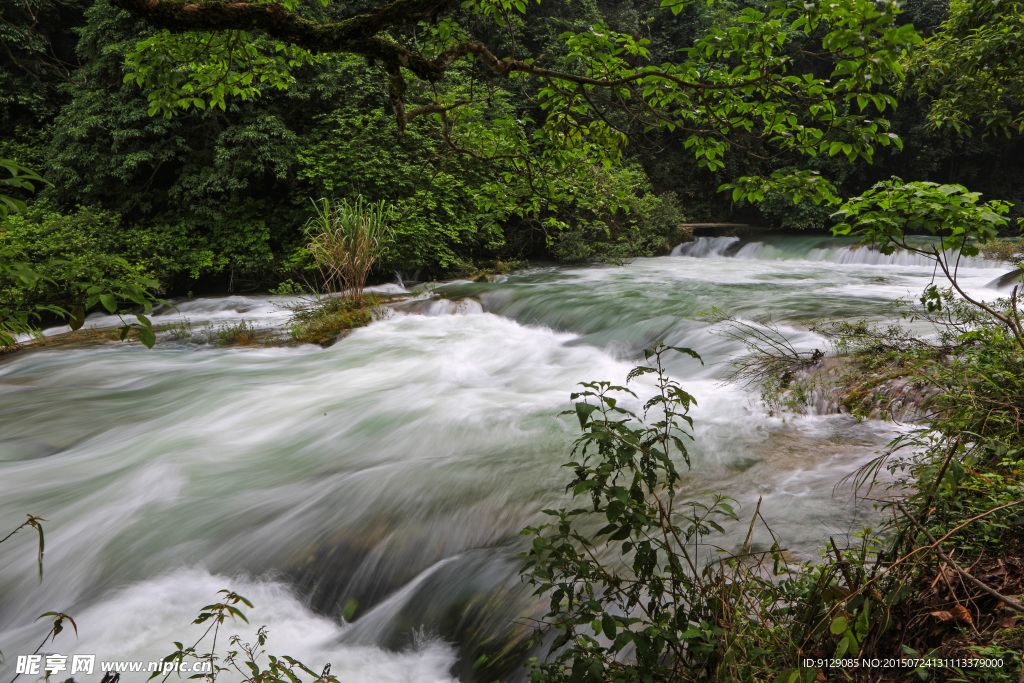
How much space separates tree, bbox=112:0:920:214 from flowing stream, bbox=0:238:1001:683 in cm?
198

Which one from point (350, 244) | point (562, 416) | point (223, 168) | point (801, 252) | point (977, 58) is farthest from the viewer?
point (801, 252)

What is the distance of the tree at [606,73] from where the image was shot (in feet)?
7.94

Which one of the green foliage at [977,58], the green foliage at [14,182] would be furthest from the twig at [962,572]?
the green foliage at [977,58]

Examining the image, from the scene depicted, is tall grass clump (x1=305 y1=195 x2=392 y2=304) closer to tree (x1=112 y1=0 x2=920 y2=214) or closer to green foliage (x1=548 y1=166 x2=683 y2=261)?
tree (x1=112 y1=0 x2=920 y2=214)

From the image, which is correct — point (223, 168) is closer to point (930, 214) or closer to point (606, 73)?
point (606, 73)

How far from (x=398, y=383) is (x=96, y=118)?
32.1 ft

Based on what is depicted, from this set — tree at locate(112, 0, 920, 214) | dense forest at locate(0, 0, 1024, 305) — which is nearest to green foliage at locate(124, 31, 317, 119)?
tree at locate(112, 0, 920, 214)

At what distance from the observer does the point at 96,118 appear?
1132 cm

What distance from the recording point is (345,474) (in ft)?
14.4

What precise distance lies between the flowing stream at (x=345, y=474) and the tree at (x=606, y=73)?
1.98 m

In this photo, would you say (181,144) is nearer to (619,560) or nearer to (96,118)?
(96,118)

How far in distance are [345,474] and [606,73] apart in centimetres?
332

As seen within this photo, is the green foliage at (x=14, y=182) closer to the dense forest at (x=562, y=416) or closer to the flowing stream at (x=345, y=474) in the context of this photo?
the dense forest at (x=562, y=416)

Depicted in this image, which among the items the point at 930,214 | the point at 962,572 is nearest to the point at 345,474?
the point at 962,572
